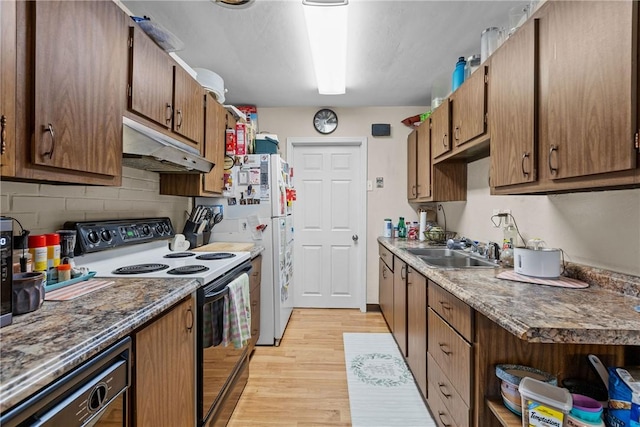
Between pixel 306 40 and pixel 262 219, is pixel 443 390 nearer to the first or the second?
pixel 262 219

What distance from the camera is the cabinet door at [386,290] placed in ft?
9.84

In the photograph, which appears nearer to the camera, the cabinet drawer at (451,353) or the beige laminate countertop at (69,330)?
the beige laminate countertop at (69,330)

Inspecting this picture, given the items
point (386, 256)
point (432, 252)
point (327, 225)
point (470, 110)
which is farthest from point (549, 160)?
point (327, 225)

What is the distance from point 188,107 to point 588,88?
2.05 meters

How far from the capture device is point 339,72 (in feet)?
8.72

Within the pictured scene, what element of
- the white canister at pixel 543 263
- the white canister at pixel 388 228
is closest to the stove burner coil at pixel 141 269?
the white canister at pixel 543 263

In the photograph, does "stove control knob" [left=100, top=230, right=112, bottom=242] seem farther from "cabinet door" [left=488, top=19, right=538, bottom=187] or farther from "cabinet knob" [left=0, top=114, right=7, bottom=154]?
"cabinet door" [left=488, top=19, right=538, bottom=187]

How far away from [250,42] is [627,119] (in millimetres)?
2187

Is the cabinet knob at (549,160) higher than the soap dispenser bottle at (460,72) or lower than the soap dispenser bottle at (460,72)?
lower

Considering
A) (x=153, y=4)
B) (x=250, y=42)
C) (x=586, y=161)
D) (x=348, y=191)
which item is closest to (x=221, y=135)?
(x=250, y=42)

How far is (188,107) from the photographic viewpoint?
207cm

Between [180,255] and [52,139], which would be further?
[180,255]

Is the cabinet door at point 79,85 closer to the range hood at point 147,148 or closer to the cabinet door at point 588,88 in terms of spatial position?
the range hood at point 147,148

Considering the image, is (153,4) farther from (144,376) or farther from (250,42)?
(144,376)
